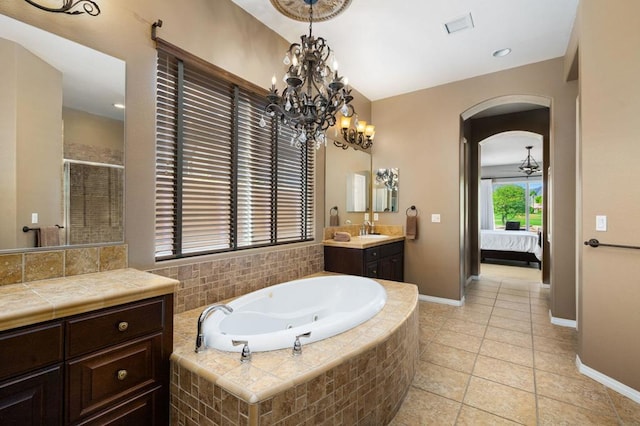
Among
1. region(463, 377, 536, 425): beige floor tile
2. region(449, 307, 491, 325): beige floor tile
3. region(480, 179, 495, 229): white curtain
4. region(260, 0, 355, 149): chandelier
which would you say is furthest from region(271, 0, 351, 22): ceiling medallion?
region(480, 179, 495, 229): white curtain

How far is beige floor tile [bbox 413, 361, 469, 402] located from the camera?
1963mm

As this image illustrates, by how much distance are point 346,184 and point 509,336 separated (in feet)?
8.11

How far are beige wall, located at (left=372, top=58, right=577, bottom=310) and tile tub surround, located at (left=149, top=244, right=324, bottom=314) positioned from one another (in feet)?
6.00

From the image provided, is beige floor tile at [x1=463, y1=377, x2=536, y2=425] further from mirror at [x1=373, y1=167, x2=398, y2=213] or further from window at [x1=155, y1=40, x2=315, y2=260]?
mirror at [x1=373, y1=167, x2=398, y2=213]

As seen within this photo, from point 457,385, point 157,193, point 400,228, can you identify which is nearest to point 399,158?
point 400,228

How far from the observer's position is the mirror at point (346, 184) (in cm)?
353

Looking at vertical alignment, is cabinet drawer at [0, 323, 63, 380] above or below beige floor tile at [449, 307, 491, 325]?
above

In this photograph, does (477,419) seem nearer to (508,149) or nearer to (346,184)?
(346,184)

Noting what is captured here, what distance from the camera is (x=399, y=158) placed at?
425cm

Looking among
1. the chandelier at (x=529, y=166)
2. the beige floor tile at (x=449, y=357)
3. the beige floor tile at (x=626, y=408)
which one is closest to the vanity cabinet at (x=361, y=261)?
the beige floor tile at (x=449, y=357)

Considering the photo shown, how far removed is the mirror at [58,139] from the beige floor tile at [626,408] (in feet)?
10.6

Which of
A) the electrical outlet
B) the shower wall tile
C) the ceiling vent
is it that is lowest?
the shower wall tile

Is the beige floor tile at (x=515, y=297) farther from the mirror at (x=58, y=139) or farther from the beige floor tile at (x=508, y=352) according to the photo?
the mirror at (x=58, y=139)

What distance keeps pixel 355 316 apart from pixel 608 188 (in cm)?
204
